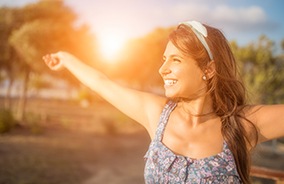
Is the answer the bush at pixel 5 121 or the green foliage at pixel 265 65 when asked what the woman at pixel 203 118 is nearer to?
the bush at pixel 5 121

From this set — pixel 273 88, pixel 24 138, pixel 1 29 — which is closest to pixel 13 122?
pixel 24 138

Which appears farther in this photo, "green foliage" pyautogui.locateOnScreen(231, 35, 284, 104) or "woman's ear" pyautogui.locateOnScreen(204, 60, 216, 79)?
"green foliage" pyautogui.locateOnScreen(231, 35, 284, 104)

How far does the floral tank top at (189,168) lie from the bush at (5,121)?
41.1 feet

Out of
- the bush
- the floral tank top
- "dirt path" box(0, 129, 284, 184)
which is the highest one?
the floral tank top

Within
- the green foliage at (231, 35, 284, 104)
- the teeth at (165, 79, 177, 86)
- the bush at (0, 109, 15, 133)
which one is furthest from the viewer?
the green foliage at (231, 35, 284, 104)

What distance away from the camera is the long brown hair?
5.86ft

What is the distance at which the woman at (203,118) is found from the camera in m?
1.74

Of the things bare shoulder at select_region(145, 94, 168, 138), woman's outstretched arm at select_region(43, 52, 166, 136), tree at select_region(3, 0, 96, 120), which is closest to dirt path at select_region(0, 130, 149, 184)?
tree at select_region(3, 0, 96, 120)

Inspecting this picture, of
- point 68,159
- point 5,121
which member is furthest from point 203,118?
point 5,121

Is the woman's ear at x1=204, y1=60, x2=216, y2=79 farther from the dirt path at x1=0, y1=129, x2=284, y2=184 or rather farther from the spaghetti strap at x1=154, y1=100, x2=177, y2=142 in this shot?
the dirt path at x1=0, y1=129, x2=284, y2=184

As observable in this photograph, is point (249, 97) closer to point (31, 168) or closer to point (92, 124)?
point (31, 168)

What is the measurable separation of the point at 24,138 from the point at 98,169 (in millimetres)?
3452

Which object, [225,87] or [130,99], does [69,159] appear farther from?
[225,87]

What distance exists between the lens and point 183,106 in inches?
77.5
